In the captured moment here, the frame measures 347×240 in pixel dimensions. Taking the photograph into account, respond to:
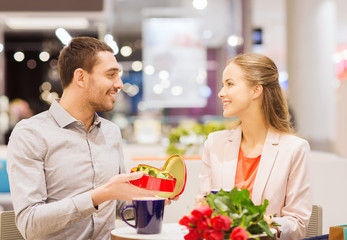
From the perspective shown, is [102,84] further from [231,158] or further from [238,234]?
[238,234]

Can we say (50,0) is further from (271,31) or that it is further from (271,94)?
(271,31)

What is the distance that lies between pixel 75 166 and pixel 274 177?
2.98 ft

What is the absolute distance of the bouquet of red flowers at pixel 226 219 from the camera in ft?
5.04

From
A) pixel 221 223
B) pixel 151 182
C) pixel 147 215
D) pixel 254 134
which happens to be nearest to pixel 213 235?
pixel 221 223

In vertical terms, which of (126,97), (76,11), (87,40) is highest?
(76,11)

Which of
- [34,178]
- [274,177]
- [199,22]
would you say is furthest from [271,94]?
[199,22]

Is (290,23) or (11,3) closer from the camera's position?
(11,3)

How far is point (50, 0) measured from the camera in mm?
6617

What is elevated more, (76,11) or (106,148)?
(76,11)

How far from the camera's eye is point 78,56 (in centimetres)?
241

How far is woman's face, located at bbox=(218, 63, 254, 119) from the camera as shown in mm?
2484

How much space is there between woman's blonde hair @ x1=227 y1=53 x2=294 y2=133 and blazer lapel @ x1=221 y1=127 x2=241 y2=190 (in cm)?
18

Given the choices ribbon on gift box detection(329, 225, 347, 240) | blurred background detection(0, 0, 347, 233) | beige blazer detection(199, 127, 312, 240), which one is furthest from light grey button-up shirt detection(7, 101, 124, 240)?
blurred background detection(0, 0, 347, 233)

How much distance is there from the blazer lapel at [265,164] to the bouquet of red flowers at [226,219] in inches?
25.4
